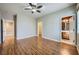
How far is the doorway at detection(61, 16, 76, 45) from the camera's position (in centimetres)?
274

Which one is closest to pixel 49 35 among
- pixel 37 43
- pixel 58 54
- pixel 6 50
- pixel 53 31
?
pixel 53 31

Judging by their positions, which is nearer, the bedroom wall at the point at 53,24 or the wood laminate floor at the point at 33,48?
the wood laminate floor at the point at 33,48

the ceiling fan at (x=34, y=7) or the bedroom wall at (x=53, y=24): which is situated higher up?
the ceiling fan at (x=34, y=7)

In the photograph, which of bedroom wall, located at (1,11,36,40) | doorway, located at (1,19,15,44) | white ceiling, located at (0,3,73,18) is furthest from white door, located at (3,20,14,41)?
white ceiling, located at (0,3,73,18)

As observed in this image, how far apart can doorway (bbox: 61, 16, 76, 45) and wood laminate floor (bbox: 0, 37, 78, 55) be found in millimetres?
136

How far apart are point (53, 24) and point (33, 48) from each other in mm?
768

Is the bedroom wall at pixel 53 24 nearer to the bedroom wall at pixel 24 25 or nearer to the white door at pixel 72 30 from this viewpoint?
the white door at pixel 72 30

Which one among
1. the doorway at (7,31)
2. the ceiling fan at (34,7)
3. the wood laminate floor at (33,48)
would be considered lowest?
the wood laminate floor at (33,48)

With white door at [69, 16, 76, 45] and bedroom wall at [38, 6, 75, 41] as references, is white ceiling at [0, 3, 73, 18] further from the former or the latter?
white door at [69, 16, 76, 45]

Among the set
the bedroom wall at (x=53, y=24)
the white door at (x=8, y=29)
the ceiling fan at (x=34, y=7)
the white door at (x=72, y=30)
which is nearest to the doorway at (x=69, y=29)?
the white door at (x=72, y=30)

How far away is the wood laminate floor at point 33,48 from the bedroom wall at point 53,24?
0.18 meters

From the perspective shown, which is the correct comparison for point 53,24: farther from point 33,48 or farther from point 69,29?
point 33,48

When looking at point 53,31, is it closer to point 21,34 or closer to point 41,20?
point 41,20

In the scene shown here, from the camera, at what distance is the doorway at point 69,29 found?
274 cm
